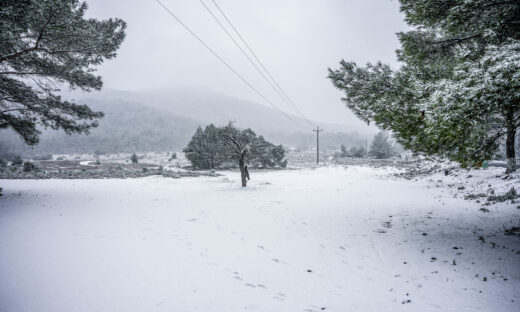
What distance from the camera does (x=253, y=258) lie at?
16.9 feet

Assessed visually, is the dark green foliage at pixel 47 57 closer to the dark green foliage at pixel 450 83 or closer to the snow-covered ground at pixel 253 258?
the snow-covered ground at pixel 253 258

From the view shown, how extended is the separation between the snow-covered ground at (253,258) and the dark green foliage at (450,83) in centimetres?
255

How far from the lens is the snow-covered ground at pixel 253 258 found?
11.8 ft

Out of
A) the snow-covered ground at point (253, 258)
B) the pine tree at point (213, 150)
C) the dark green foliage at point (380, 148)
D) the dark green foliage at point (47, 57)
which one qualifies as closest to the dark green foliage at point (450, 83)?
the snow-covered ground at point (253, 258)

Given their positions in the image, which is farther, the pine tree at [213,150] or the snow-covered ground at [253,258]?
the pine tree at [213,150]

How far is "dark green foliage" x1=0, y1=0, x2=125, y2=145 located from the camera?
700cm

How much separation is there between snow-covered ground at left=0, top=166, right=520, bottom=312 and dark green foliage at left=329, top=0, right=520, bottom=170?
255cm

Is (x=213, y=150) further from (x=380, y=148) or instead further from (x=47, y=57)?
(x=380, y=148)

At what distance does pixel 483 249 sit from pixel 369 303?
4056 mm

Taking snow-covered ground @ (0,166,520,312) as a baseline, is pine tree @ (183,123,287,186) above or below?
above

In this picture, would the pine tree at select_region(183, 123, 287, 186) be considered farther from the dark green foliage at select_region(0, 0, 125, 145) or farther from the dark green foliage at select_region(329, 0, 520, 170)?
the dark green foliage at select_region(329, 0, 520, 170)

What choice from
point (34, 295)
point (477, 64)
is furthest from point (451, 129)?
point (34, 295)

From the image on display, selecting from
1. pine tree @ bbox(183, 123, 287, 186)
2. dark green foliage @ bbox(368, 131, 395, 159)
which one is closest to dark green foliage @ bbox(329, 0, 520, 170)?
pine tree @ bbox(183, 123, 287, 186)

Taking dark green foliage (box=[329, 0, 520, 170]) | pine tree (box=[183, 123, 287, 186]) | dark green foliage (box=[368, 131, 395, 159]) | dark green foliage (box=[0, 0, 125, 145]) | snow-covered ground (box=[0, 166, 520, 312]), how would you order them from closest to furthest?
snow-covered ground (box=[0, 166, 520, 312]) → dark green foliage (box=[329, 0, 520, 170]) → dark green foliage (box=[0, 0, 125, 145]) → pine tree (box=[183, 123, 287, 186]) → dark green foliage (box=[368, 131, 395, 159])
